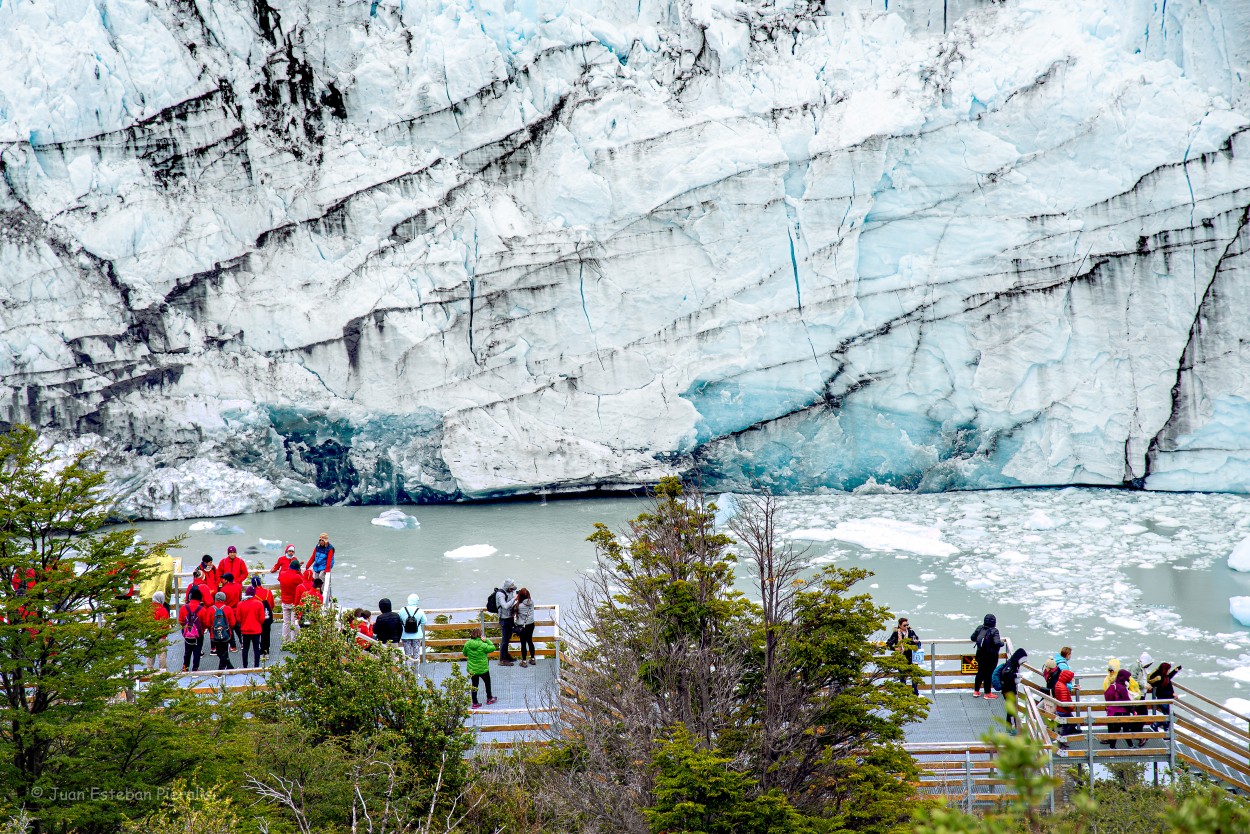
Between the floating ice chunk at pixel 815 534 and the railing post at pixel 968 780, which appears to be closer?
the railing post at pixel 968 780

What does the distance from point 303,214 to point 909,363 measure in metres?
11.1

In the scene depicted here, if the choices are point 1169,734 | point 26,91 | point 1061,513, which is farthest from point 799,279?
point 26,91

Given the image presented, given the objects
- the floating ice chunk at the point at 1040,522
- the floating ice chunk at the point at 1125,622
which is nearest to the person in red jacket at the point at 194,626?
the floating ice chunk at the point at 1125,622

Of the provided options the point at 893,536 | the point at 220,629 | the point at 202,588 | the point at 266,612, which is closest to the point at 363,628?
the point at 266,612

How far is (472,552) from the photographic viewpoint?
14.9m

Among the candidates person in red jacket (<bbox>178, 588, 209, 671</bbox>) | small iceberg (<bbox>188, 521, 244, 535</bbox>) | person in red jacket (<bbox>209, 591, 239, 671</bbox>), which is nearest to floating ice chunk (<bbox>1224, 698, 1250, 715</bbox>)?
person in red jacket (<bbox>209, 591, 239, 671</bbox>)

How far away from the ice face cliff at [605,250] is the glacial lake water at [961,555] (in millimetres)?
907

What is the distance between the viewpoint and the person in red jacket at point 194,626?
740cm

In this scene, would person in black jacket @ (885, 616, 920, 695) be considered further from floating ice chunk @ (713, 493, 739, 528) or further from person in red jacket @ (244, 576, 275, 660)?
floating ice chunk @ (713, 493, 739, 528)

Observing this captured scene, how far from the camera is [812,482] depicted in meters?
17.8

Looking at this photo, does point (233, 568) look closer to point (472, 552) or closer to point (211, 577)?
point (211, 577)

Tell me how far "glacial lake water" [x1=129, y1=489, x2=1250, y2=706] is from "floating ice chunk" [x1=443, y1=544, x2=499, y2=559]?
1.2 inches

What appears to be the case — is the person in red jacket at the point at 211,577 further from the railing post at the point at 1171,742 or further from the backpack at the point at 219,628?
the railing post at the point at 1171,742

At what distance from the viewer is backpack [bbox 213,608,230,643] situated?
755 centimetres
